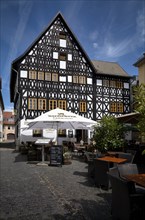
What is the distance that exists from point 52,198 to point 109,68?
2620cm

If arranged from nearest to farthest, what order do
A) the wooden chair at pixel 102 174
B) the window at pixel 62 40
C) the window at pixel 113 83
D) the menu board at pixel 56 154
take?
1. the wooden chair at pixel 102 174
2. the menu board at pixel 56 154
3. the window at pixel 62 40
4. the window at pixel 113 83

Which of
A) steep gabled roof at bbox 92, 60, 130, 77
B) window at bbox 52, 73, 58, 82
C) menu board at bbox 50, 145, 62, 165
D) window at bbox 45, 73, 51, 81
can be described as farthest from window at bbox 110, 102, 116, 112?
menu board at bbox 50, 145, 62, 165

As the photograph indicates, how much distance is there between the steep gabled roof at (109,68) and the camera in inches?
1141

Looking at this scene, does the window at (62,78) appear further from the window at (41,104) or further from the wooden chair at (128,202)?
the wooden chair at (128,202)

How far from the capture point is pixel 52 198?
581cm

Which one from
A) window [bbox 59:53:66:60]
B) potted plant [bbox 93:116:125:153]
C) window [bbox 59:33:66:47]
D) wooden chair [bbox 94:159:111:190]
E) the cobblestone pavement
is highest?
window [bbox 59:33:66:47]

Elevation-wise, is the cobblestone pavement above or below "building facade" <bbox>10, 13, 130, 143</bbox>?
below

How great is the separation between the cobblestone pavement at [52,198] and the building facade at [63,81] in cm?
1677

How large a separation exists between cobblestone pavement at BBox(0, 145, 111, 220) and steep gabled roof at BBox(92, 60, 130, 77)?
71.2ft

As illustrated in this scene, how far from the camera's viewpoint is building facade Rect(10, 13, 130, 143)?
2481 cm

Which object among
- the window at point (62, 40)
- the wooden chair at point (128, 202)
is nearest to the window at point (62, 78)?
the window at point (62, 40)

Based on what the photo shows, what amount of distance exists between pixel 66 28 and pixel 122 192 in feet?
84.2

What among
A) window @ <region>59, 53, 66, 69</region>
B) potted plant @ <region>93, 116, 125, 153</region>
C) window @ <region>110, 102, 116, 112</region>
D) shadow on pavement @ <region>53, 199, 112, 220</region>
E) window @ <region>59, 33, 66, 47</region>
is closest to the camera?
shadow on pavement @ <region>53, 199, 112, 220</region>

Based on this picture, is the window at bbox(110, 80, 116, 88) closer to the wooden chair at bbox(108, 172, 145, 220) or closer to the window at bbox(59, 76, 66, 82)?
the window at bbox(59, 76, 66, 82)
